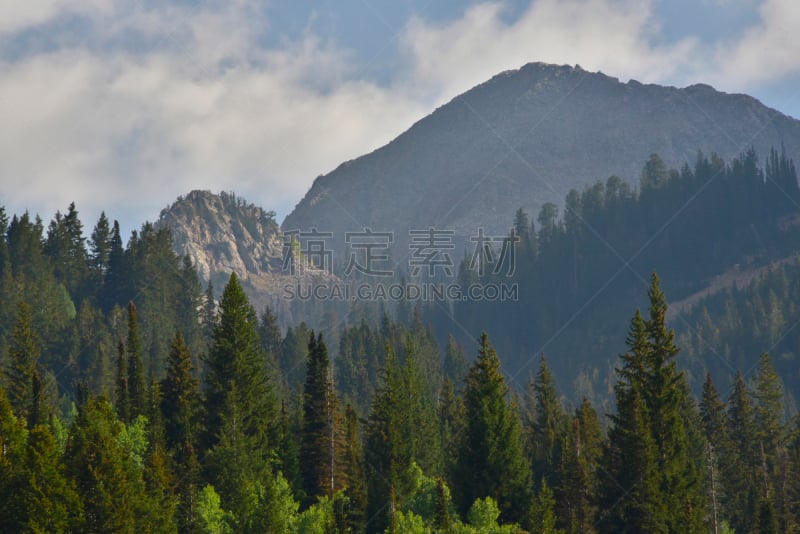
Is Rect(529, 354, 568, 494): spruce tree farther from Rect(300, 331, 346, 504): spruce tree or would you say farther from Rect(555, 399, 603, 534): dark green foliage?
Rect(300, 331, 346, 504): spruce tree

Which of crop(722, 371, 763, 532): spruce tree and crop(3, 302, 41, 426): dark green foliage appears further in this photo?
crop(3, 302, 41, 426): dark green foliage

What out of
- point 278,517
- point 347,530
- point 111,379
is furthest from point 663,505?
point 111,379

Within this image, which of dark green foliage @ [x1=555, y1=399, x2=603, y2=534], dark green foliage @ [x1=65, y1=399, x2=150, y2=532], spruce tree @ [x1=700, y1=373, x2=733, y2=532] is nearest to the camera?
dark green foliage @ [x1=65, y1=399, x2=150, y2=532]

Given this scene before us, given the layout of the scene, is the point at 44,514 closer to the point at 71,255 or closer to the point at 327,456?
the point at 327,456

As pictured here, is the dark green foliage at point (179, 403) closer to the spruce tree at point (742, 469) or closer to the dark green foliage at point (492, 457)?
the dark green foliage at point (492, 457)

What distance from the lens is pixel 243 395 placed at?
81062mm

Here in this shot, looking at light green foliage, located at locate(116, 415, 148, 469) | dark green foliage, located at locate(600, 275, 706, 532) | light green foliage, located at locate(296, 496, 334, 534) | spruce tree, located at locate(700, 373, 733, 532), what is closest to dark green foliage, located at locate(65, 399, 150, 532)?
light green foliage, located at locate(296, 496, 334, 534)

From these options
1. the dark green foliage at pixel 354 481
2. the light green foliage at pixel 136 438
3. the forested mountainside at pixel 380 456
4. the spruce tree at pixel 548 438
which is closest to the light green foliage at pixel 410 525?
the forested mountainside at pixel 380 456

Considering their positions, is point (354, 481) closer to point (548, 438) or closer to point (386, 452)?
point (386, 452)

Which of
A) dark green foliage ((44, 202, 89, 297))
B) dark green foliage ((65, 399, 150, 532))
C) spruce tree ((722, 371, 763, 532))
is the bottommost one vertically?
spruce tree ((722, 371, 763, 532))

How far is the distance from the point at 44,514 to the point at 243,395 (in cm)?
2982

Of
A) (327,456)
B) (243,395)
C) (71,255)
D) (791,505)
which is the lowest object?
(791,505)

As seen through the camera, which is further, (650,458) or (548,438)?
(548,438)

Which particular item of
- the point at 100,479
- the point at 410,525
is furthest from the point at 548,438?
the point at 100,479
